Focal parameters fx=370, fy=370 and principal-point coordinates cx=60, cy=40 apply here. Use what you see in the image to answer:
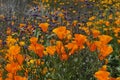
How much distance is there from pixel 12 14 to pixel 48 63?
3968 mm

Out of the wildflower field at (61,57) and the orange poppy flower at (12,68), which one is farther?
the wildflower field at (61,57)

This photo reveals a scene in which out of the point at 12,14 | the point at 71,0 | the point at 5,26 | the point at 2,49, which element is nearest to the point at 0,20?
the point at 5,26

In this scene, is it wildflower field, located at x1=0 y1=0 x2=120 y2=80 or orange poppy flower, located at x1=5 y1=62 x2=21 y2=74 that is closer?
orange poppy flower, located at x1=5 y1=62 x2=21 y2=74

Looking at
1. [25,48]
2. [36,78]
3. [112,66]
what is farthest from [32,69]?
[112,66]

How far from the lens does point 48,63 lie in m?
3.03

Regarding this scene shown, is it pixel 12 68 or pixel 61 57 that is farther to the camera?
pixel 61 57

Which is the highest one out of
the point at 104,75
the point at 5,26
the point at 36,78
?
the point at 104,75

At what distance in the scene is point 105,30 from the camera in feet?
16.7

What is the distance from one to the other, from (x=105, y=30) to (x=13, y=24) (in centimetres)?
158

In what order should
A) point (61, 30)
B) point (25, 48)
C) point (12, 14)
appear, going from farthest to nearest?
point (12, 14)
point (25, 48)
point (61, 30)

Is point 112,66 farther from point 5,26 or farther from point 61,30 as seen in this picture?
point 5,26

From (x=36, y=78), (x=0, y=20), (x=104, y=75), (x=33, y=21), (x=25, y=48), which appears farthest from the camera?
(x=0, y=20)

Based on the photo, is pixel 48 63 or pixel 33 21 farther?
pixel 33 21

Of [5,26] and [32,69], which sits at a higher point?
[32,69]
